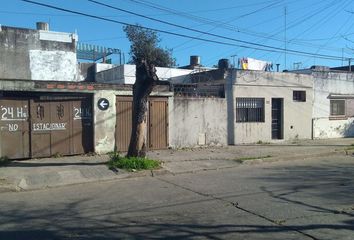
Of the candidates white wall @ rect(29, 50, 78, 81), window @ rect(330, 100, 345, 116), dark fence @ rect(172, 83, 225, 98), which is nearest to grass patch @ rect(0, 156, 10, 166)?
dark fence @ rect(172, 83, 225, 98)

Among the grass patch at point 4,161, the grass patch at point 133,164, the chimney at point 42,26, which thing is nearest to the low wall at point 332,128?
the grass patch at point 133,164

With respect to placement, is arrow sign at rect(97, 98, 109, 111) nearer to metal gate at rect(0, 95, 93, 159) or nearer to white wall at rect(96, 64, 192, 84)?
metal gate at rect(0, 95, 93, 159)

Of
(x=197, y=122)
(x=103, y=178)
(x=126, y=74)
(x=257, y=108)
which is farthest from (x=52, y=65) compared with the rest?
(x=103, y=178)

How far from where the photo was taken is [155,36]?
5062 cm

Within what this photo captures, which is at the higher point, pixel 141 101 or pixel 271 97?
pixel 271 97

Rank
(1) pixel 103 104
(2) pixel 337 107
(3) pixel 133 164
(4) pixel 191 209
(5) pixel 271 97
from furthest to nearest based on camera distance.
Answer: (2) pixel 337 107 → (5) pixel 271 97 → (1) pixel 103 104 → (3) pixel 133 164 → (4) pixel 191 209

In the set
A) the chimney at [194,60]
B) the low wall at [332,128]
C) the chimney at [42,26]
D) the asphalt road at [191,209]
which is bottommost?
the asphalt road at [191,209]

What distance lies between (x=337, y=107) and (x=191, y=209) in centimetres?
2033

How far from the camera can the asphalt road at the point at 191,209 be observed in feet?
23.4

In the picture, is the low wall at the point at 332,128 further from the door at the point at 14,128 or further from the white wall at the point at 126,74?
the door at the point at 14,128

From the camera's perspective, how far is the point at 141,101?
14.6m

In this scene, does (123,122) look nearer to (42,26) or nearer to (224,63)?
(224,63)

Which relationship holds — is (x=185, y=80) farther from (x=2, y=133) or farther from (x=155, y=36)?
(x=155, y=36)

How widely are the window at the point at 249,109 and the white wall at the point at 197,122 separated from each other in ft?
3.55
